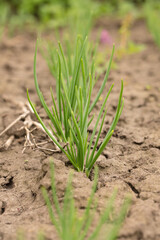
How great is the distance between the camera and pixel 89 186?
1433 millimetres

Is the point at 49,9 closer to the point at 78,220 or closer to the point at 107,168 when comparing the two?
the point at 107,168

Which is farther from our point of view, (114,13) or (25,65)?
(114,13)

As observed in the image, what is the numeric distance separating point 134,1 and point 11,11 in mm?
2054

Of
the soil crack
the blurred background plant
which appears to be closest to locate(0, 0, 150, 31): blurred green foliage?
the blurred background plant

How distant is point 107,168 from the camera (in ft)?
5.40

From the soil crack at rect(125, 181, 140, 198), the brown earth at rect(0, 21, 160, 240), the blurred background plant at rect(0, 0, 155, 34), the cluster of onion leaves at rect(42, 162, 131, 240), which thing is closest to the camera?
the cluster of onion leaves at rect(42, 162, 131, 240)

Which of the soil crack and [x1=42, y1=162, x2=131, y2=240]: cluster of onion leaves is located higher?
[x1=42, y1=162, x2=131, y2=240]: cluster of onion leaves

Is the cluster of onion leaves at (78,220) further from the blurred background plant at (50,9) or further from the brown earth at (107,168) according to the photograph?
the blurred background plant at (50,9)

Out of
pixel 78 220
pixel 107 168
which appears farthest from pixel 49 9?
pixel 78 220

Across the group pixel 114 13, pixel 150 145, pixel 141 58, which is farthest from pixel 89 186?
pixel 114 13

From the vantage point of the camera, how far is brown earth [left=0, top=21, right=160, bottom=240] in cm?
129

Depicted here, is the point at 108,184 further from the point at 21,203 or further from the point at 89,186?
the point at 21,203

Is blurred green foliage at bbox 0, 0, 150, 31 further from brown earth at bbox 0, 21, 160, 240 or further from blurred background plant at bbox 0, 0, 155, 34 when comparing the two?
brown earth at bbox 0, 21, 160, 240

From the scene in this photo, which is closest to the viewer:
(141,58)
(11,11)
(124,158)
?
(124,158)
